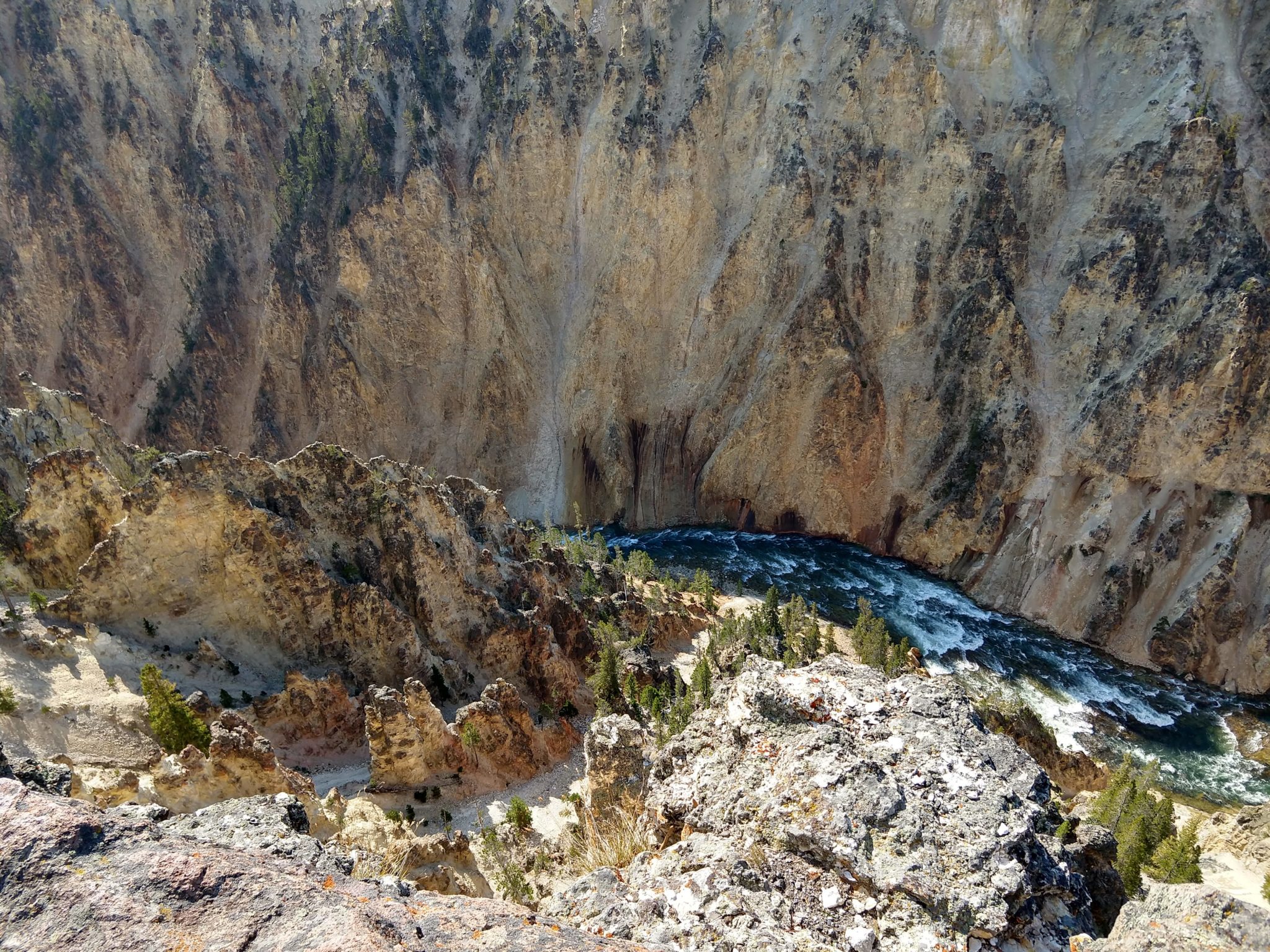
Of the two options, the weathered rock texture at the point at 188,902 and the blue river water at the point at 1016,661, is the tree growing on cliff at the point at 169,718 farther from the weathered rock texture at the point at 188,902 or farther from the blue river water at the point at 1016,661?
the blue river water at the point at 1016,661

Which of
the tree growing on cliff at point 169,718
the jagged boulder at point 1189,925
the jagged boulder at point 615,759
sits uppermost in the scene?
the jagged boulder at point 1189,925

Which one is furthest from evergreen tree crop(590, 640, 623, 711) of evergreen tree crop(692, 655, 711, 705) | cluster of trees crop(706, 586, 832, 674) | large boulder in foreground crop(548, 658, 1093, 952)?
large boulder in foreground crop(548, 658, 1093, 952)

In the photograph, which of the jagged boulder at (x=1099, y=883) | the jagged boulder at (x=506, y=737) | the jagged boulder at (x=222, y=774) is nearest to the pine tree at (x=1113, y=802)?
the jagged boulder at (x=1099, y=883)

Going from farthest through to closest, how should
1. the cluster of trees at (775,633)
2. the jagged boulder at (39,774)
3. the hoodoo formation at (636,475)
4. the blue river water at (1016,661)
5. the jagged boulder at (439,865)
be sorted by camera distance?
the cluster of trees at (775,633) < the blue river water at (1016,661) < the jagged boulder at (439,865) < the jagged boulder at (39,774) < the hoodoo formation at (636,475)

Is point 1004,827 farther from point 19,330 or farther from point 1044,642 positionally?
point 19,330

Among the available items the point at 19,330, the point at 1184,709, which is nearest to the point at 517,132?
the point at 19,330
